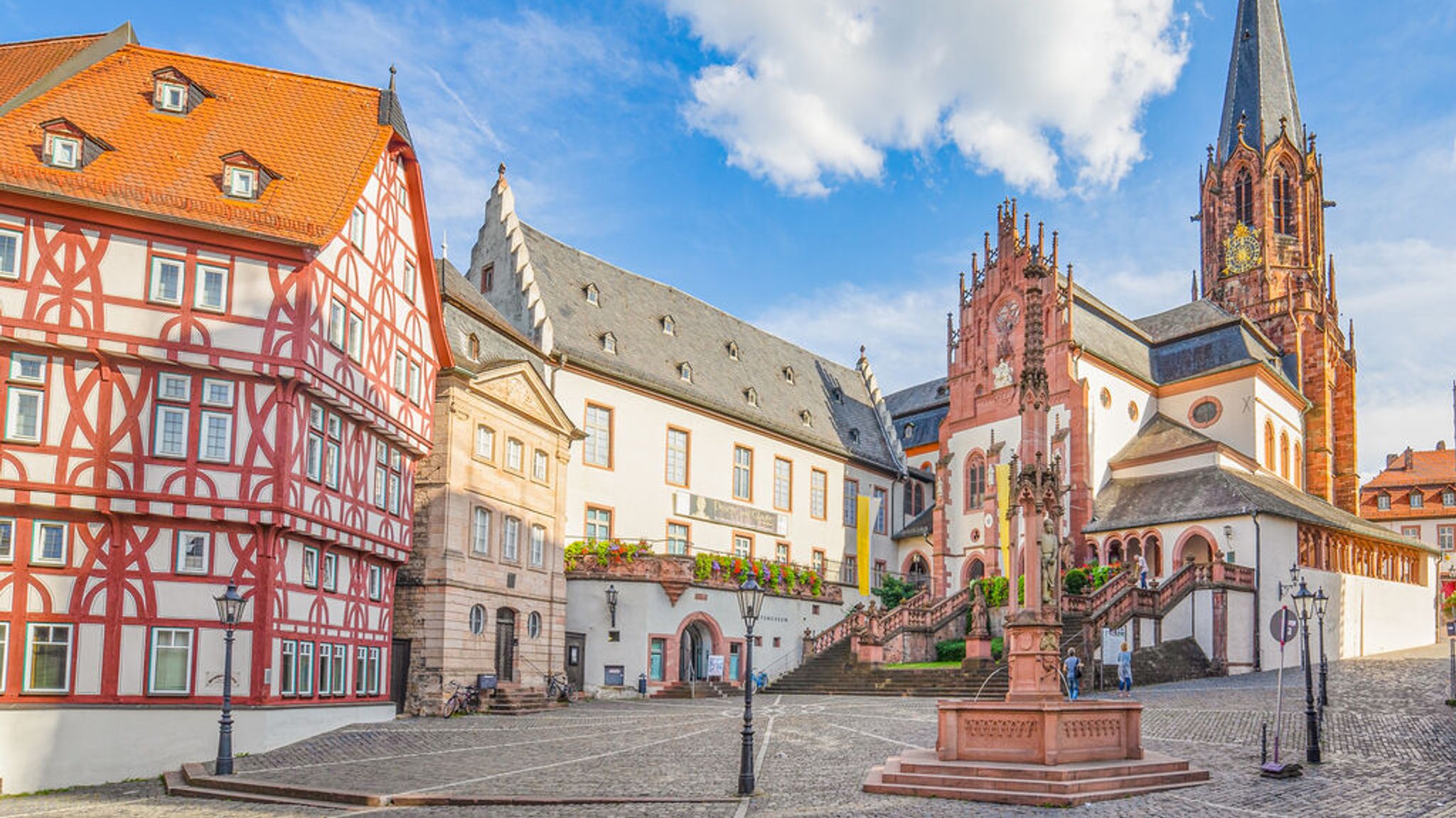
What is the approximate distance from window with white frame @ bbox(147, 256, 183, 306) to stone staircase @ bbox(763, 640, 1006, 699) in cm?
2085

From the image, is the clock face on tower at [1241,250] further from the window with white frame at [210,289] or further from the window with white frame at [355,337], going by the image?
the window with white frame at [210,289]

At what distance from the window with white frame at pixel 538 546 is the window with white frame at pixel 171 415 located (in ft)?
45.4

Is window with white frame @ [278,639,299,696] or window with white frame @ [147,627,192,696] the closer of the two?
window with white frame @ [147,627,192,696]

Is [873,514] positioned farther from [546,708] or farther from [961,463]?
[546,708]

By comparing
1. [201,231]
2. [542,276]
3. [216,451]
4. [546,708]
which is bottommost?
[546,708]

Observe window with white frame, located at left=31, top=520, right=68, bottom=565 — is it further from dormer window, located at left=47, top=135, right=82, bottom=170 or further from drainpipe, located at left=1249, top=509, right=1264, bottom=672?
drainpipe, located at left=1249, top=509, right=1264, bottom=672

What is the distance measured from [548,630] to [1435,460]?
7100cm

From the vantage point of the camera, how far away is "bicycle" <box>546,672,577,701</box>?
1366 inches

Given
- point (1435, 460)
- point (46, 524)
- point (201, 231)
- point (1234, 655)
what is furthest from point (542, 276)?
point (1435, 460)

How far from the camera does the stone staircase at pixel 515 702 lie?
104 feet

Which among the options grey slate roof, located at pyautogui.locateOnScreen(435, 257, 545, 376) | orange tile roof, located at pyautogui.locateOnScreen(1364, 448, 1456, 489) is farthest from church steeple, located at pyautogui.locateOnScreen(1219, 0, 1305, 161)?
grey slate roof, located at pyautogui.locateOnScreen(435, 257, 545, 376)

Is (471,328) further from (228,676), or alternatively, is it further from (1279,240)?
(1279,240)

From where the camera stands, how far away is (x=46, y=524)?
70.2 feet

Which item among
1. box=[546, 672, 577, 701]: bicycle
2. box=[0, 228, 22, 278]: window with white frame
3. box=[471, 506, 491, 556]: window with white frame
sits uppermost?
box=[0, 228, 22, 278]: window with white frame
